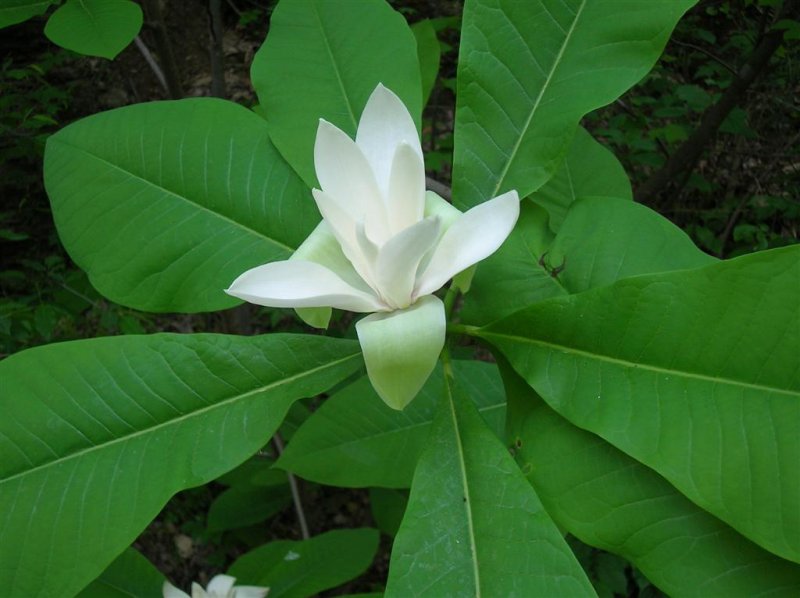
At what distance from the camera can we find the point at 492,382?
1.63 metres

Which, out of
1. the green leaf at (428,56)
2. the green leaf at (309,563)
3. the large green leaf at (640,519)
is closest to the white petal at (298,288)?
the large green leaf at (640,519)

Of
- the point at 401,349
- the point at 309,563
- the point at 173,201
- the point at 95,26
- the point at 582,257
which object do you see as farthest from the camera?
the point at 309,563

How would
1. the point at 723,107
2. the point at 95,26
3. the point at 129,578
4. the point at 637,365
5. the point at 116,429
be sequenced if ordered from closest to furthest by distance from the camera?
the point at 637,365 → the point at 116,429 → the point at 95,26 → the point at 129,578 → the point at 723,107

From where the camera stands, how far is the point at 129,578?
173 cm

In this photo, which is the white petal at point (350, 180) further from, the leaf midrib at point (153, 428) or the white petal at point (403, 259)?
the leaf midrib at point (153, 428)

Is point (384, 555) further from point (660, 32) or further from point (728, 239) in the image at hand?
point (660, 32)

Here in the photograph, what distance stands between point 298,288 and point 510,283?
42 centimetres

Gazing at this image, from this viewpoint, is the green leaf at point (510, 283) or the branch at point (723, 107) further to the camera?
the branch at point (723, 107)

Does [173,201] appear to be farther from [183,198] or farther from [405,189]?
[405,189]

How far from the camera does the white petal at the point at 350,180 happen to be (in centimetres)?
98

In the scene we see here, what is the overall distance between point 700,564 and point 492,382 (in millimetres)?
748

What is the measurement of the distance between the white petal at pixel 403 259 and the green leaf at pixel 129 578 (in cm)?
117

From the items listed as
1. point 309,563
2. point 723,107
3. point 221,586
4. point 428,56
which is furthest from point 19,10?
point 723,107

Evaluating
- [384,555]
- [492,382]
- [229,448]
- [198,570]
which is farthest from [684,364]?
[198,570]
